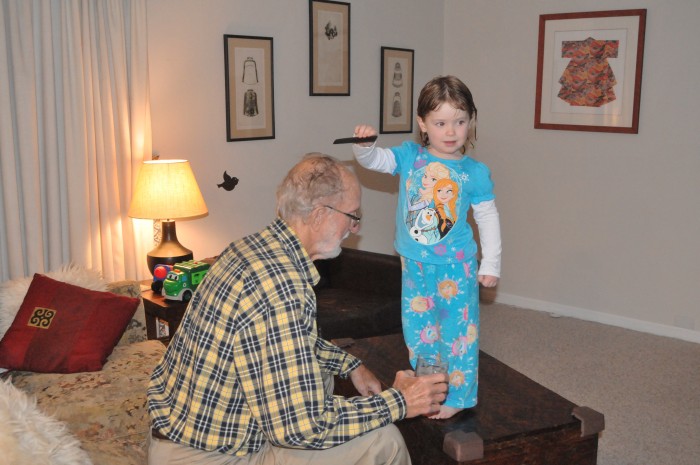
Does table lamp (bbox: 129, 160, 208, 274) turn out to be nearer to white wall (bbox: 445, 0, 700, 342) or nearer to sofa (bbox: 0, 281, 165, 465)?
sofa (bbox: 0, 281, 165, 465)

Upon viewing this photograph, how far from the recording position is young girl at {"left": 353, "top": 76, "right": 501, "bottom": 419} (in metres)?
2.39

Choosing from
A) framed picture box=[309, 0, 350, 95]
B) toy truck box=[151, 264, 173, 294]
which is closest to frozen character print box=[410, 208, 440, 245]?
toy truck box=[151, 264, 173, 294]

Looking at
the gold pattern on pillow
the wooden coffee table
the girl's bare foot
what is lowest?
the wooden coffee table

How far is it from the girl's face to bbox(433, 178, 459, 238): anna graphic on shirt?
11 cm

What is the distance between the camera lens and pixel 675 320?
449 cm

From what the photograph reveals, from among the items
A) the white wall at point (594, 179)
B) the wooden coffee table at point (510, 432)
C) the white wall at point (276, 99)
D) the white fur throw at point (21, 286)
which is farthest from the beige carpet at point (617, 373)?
the white fur throw at point (21, 286)

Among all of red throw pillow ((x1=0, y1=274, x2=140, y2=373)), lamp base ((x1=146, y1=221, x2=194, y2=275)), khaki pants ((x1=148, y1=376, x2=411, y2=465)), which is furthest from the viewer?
lamp base ((x1=146, y1=221, x2=194, y2=275))

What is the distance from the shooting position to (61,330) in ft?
9.39

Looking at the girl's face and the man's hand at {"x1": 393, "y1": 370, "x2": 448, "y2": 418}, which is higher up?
the girl's face

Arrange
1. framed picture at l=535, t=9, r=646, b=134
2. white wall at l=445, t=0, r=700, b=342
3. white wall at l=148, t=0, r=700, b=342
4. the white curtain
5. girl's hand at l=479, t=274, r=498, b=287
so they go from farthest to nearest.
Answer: framed picture at l=535, t=9, r=646, b=134 → white wall at l=445, t=0, r=700, b=342 → white wall at l=148, t=0, r=700, b=342 → the white curtain → girl's hand at l=479, t=274, r=498, b=287

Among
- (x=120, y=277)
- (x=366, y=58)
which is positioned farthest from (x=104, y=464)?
(x=366, y=58)

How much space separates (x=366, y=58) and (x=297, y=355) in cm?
357

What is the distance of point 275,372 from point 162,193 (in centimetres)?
205

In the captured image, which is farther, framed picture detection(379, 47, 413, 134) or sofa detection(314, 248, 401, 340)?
framed picture detection(379, 47, 413, 134)
